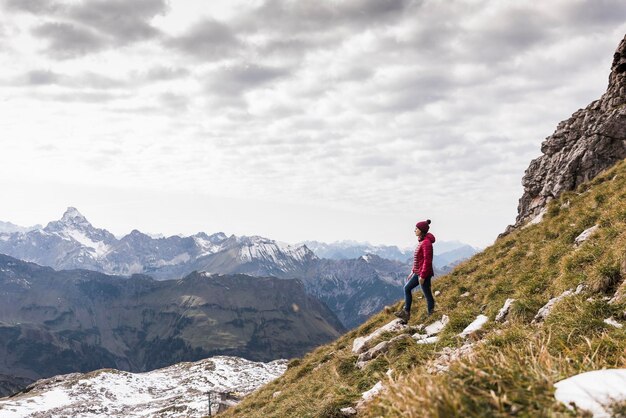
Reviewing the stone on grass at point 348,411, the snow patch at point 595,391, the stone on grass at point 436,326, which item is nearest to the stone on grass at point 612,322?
the snow patch at point 595,391

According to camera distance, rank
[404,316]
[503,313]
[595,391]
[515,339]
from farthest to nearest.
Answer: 1. [404,316]
2. [503,313]
3. [515,339]
4. [595,391]

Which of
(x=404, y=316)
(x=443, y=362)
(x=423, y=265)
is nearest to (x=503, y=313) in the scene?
(x=423, y=265)

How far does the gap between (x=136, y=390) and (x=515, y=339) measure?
485ft

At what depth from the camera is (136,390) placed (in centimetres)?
13038

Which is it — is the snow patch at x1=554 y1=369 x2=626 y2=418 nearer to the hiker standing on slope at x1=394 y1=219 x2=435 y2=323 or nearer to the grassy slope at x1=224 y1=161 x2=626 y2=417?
the grassy slope at x1=224 y1=161 x2=626 y2=417

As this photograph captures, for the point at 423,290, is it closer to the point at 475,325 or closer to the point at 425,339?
the point at 425,339

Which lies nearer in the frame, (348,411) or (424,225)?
(348,411)

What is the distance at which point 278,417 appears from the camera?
1422 cm

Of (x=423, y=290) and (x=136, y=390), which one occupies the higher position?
(x=423, y=290)

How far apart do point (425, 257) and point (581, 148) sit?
2531 cm

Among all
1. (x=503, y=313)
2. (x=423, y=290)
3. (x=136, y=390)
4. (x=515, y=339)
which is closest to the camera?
(x=515, y=339)

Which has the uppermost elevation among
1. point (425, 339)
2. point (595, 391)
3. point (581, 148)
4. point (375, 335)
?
point (581, 148)

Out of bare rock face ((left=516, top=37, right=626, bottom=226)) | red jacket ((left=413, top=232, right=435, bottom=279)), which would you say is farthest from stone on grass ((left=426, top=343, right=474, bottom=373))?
bare rock face ((left=516, top=37, right=626, bottom=226))

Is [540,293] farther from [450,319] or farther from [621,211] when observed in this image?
[621,211]
